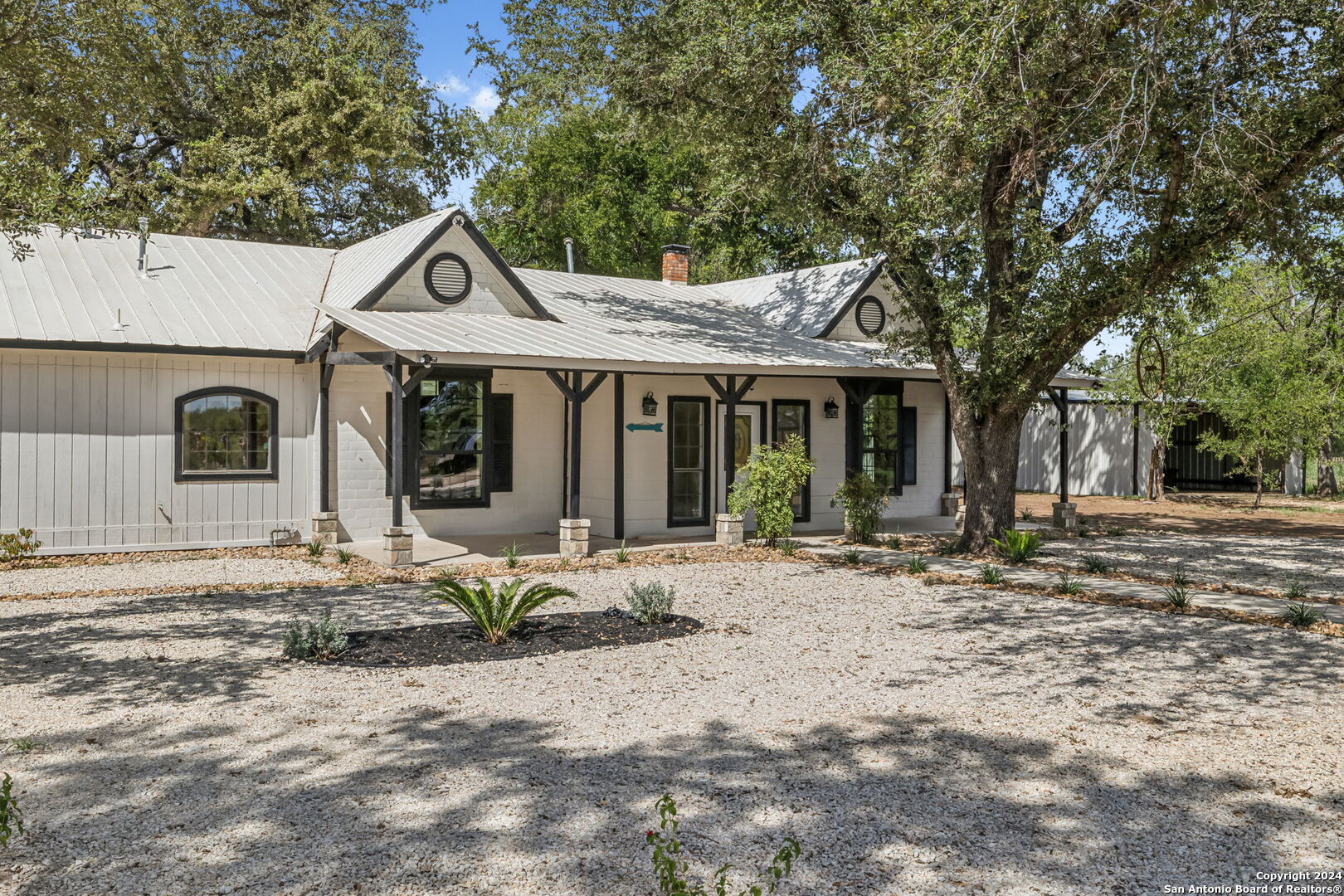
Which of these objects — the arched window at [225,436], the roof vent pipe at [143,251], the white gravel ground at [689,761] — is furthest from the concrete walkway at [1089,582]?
the roof vent pipe at [143,251]

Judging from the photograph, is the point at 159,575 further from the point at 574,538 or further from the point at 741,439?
the point at 741,439

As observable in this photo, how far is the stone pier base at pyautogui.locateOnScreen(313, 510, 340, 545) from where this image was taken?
45.7 feet

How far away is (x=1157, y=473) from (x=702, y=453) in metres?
14.2

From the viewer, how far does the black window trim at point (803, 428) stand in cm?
1641

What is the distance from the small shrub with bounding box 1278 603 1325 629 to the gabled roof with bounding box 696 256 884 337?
31.2ft

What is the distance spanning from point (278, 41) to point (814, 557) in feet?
61.0

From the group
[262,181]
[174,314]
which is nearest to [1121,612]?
[174,314]

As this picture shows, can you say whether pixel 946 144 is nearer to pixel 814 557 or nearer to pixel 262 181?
pixel 814 557

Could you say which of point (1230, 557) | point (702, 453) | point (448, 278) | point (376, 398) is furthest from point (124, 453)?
point (1230, 557)

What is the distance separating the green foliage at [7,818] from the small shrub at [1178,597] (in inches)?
368

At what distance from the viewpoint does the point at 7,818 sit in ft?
12.8

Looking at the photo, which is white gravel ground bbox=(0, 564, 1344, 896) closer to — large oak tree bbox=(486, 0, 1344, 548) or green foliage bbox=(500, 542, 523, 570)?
green foliage bbox=(500, 542, 523, 570)

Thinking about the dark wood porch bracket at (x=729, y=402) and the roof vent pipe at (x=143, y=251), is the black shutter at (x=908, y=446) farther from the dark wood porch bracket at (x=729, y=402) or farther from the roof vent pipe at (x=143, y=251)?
the roof vent pipe at (x=143, y=251)

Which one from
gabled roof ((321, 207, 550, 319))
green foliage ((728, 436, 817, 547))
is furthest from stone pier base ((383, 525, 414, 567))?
green foliage ((728, 436, 817, 547))
